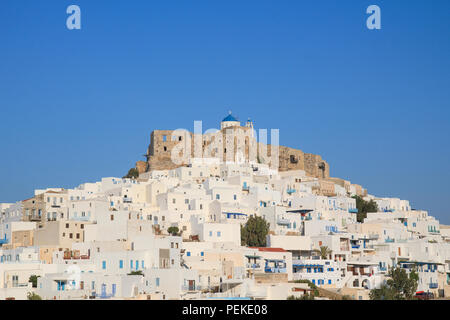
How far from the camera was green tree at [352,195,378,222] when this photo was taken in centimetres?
6375

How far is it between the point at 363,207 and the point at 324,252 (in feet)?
60.7

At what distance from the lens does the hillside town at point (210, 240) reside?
3662 cm

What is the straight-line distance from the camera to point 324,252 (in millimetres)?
47781

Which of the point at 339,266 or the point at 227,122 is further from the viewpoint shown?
the point at 227,122

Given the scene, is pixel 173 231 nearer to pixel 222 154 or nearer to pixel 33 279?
pixel 33 279

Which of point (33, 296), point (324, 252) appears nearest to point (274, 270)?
point (324, 252)

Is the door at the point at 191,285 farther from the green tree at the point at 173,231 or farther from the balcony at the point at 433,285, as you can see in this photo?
the balcony at the point at 433,285

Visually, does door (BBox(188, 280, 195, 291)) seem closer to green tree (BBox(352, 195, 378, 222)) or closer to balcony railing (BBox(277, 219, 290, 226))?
balcony railing (BBox(277, 219, 290, 226))

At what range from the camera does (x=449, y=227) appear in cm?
6962

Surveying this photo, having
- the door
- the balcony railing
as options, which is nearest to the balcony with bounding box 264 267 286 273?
the door
